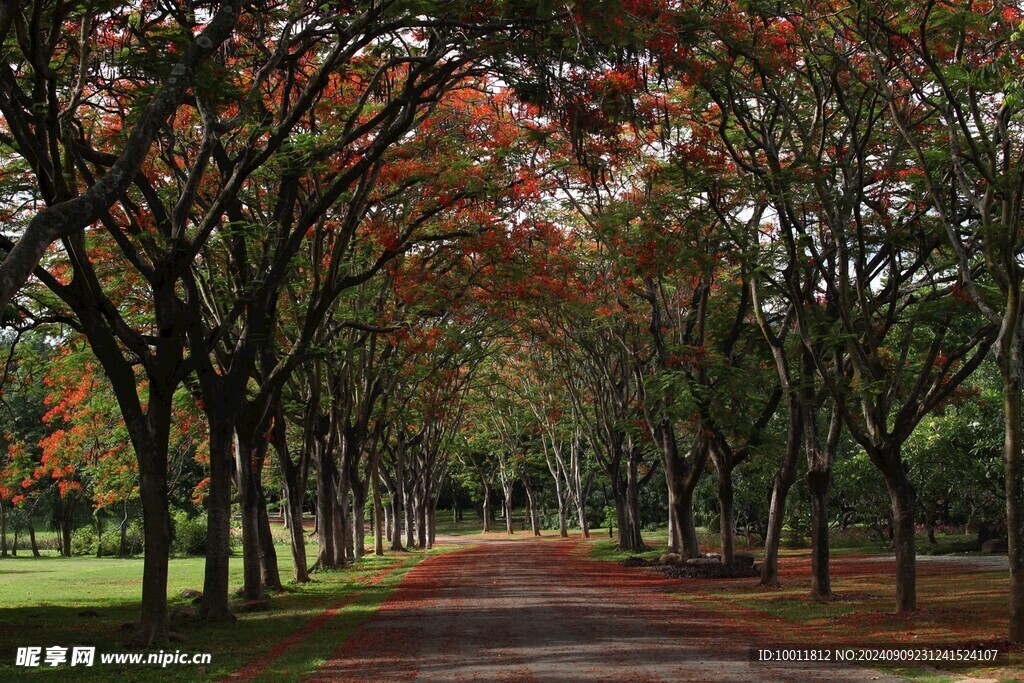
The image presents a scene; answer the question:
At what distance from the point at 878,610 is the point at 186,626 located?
11417 millimetres

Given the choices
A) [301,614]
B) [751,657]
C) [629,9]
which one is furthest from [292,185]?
[751,657]

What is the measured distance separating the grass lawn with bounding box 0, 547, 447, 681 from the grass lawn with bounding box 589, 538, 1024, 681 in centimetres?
637

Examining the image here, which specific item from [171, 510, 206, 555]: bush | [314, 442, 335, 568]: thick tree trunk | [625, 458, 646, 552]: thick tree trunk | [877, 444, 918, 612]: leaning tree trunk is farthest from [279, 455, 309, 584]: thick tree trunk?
[171, 510, 206, 555]: bush

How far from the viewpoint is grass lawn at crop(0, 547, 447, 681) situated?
11.7 metres

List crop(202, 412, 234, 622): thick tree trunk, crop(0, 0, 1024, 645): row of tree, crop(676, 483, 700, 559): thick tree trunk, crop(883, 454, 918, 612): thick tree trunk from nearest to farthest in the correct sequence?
crop(0, 0, 1024, 645): row of tree, crop(883, 454, 918, 612): thick tree trunk, crop(202, 412, 234, 622): thick tree trunk, crop(676, 483, 700, 559): thick tree trunk

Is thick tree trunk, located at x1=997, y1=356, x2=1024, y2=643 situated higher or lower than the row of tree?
lower

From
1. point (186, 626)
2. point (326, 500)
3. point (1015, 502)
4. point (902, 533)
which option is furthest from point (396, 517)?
point (1015, 502)

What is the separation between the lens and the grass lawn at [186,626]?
1174 cm

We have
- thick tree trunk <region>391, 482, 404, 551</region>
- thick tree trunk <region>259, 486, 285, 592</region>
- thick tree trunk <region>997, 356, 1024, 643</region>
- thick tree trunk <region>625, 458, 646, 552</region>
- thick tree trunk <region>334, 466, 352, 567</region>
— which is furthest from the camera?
thick tree trunk <region>391, 482, 404, 551</region>

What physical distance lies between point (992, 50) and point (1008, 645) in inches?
289

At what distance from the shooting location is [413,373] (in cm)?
3159

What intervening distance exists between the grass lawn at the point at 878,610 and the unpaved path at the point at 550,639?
2.17ft

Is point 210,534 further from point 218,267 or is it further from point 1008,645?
point 1008,645

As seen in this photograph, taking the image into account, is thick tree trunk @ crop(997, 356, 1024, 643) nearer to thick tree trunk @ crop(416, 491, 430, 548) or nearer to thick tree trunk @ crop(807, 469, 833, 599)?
thick tree trunk @ crop(807, 469, 833, 599)
